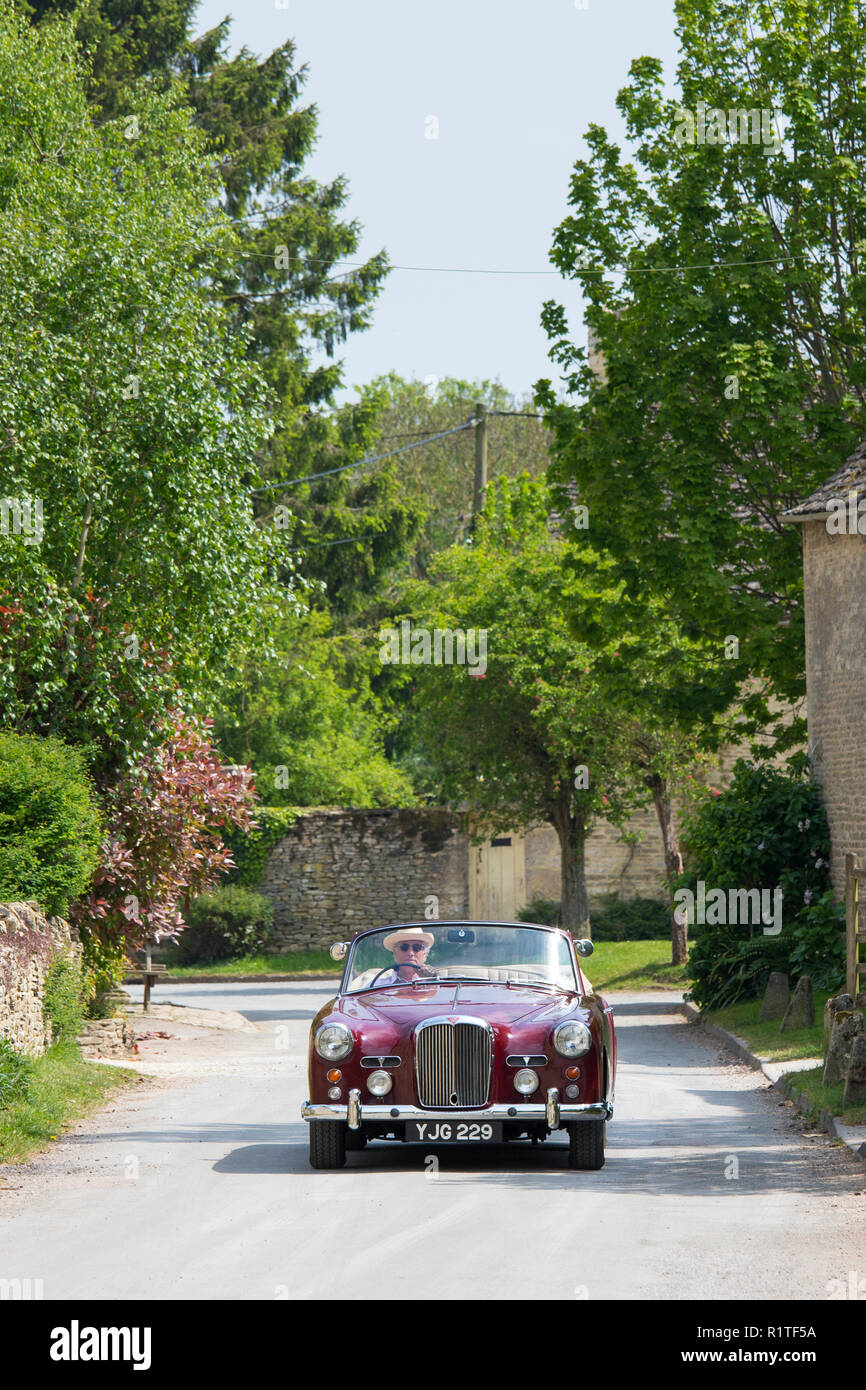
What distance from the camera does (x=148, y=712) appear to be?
1753cm

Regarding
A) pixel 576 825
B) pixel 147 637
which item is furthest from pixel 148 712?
pixel 576 825

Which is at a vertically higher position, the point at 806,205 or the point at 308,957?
the point at 806,205

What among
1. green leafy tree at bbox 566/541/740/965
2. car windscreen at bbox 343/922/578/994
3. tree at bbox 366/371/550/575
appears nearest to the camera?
car windscreen at bbox 343/922/578/994

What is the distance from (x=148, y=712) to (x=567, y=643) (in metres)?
12.8

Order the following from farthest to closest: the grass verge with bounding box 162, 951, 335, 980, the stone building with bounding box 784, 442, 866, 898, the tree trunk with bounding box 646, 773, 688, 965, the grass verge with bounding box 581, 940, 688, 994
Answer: the grass verge with bounding box 162, 951, 335, 980 < the tree trunk with bounding box 646, 773, 688, 965 < the grass verge with bounding box 581, 940, 688, 994 < the stone building with bounding box 784, 442, 866, 898

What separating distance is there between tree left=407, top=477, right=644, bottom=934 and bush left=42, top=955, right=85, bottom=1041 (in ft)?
45.3

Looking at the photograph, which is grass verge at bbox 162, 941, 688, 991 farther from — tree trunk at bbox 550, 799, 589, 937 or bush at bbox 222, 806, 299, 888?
bush at bbox 222, 806, 299, 888

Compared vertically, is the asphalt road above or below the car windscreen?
below

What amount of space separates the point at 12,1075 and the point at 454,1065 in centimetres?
422

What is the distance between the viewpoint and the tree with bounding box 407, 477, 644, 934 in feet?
93.6

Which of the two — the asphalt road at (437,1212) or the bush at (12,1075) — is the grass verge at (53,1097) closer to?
the bush at (12,1075)

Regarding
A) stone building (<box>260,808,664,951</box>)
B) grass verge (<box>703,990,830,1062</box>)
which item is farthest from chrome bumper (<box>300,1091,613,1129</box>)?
stone building (<box>260,808,664,951</box>)

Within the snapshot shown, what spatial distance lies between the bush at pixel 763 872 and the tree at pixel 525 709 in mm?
6480
